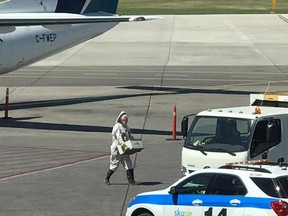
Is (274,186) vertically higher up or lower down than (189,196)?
higher up

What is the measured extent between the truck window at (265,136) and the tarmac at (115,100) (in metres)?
2.85

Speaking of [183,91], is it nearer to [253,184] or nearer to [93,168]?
[93,168]

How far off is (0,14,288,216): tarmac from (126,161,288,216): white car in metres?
3.42

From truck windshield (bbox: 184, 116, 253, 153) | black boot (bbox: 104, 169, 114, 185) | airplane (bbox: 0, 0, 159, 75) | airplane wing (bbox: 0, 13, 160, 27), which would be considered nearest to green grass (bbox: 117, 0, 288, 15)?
airplane (bbox: 0, 0, 159, 75)

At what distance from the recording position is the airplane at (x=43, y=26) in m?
32.8

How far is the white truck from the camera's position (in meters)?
19.2

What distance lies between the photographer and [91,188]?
21.6 m

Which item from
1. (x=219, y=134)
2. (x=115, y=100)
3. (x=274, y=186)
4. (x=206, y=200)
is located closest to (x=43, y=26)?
(x=115, y=100)

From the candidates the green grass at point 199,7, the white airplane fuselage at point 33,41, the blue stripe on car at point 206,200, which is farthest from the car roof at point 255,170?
the green grass at point 199,7

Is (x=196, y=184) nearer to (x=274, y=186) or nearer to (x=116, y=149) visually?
(x=274, y=186)

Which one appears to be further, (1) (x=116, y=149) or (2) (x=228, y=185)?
(1) (x=116, y=149)

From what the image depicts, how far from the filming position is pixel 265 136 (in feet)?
64.4

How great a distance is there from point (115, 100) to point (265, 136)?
61.1 feet

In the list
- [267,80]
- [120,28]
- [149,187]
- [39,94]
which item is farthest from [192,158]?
[120,28]
